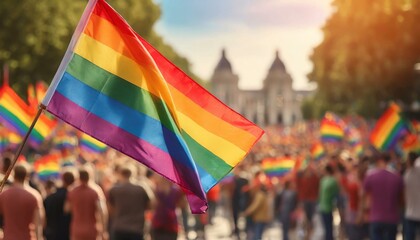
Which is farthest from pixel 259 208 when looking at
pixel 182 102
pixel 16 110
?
pixel 182 102

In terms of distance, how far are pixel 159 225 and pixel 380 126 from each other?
7.70m

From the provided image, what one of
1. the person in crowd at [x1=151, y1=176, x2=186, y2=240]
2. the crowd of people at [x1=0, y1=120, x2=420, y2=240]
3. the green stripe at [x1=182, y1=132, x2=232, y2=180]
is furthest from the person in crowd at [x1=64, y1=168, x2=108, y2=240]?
the green stripe at [x1=182, y1=132, x2=232, y2=180]

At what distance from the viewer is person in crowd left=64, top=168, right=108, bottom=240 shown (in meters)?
11.2

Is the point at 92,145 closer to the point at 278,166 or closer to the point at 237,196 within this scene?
the point at 278,166

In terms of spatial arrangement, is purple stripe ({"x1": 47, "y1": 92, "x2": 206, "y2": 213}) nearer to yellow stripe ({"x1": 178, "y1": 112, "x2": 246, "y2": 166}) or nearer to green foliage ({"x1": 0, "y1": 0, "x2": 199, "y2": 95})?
yellow stripe ({"x1": 178, "y1": 112, "x2": 246, "y2": 166})

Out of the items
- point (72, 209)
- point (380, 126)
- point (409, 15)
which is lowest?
point (72, 209)

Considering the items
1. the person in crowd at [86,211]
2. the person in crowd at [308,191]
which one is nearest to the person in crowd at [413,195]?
the person in crowd at [86,211]

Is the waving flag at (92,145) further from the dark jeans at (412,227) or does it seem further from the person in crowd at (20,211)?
the person in crowd at (20,211)

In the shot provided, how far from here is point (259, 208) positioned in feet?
60.6

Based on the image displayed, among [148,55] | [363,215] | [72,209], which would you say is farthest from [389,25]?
[148,55]

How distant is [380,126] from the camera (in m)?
20.1

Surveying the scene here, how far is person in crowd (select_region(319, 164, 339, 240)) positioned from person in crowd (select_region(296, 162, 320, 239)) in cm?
107

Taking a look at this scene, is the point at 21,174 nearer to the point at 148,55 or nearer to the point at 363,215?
the point at 148,55

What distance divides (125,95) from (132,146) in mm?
349
